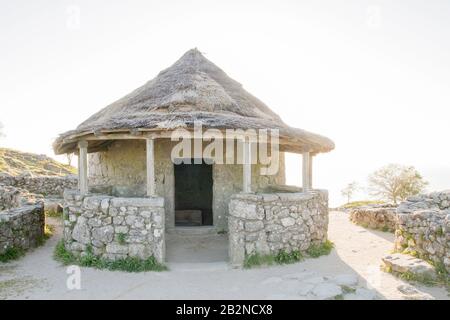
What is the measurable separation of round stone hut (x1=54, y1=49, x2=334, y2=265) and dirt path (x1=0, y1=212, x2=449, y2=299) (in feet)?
1.74

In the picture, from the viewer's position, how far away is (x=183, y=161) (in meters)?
9.13

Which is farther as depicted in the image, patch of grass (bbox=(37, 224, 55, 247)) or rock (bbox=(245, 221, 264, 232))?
patch of grass (bbox=(37, 224, 55, 247))

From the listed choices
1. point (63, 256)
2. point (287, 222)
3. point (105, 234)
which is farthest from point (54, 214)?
point (287, 222)

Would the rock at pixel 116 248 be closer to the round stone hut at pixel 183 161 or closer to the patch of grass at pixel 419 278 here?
the round stone hut at pixel 183 161

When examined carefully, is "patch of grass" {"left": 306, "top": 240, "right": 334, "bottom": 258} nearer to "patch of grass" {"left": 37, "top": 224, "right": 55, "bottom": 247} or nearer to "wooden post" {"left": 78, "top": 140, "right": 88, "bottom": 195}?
"wooden post" {"left": 78, "top": 140, "right": 88, "bottom": 195}

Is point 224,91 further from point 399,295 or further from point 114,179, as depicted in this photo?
point 399,295

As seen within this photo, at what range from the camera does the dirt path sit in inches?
203

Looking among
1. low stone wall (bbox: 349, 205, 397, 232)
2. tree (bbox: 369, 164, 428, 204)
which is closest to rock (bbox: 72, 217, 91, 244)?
low stone wall (bbox: 349, 205, 397, 232)

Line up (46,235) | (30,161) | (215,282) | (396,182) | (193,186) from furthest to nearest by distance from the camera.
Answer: (30,161) < (396,182) < (193,186) < (46,235) < (215,282)

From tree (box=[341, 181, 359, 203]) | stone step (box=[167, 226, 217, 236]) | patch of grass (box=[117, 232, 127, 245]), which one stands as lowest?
tree (box=[341, 181, 359, 203])

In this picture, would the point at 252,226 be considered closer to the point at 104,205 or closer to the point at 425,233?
the point at 104,205

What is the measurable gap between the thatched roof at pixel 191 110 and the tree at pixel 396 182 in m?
16.8

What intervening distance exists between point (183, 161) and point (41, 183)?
1008 centimetres

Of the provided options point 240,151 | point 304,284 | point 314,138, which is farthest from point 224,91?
point 304,284
